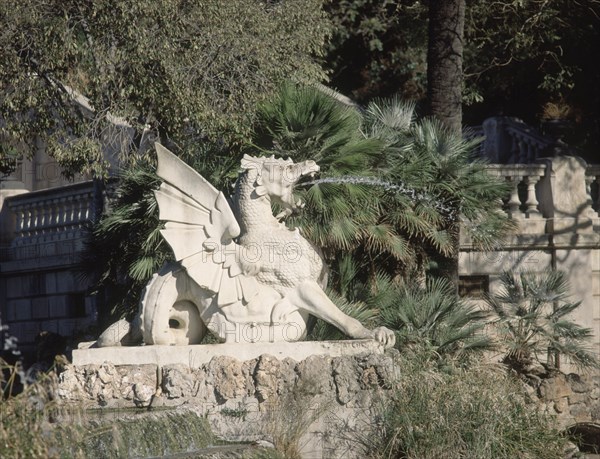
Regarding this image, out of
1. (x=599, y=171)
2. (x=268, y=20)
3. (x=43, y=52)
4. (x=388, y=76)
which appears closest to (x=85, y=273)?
(x=43, y=52)

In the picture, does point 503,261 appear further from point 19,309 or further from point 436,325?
point 19,309

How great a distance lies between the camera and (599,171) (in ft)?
52.8

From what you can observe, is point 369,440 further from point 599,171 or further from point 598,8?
point 598,8

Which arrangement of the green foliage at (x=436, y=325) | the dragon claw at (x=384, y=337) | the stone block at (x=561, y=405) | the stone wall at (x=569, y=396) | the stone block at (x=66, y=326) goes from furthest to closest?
1. the stone block at (x=66, y=326)
2. the stone block at (x=561, y=405)
3. the stone wall at (x=569, y=396)
4. the green foliage at (x=436, y=325)
5. the dragon claw at (x=384, y=337)

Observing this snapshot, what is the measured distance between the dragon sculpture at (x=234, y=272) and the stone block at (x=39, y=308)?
29.2ft

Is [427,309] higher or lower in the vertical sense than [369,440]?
higher

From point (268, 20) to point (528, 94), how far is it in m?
8.91

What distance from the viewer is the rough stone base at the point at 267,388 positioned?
389 inches

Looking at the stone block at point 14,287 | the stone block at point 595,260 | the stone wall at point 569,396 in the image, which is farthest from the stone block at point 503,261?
the stone block at point 14,287

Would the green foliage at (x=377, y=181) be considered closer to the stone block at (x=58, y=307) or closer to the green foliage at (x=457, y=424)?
the green foliage at (x=457, y=424)

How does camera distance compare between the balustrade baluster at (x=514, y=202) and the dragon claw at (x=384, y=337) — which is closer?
the dragon claw at (x=384, y=337)

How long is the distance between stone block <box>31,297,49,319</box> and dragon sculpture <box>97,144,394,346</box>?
8903mm

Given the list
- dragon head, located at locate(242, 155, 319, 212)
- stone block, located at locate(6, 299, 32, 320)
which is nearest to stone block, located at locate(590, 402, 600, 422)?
dragon head, located at locate(242, 155, 319, 212)

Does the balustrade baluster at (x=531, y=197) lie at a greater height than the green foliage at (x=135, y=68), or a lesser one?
lesser
